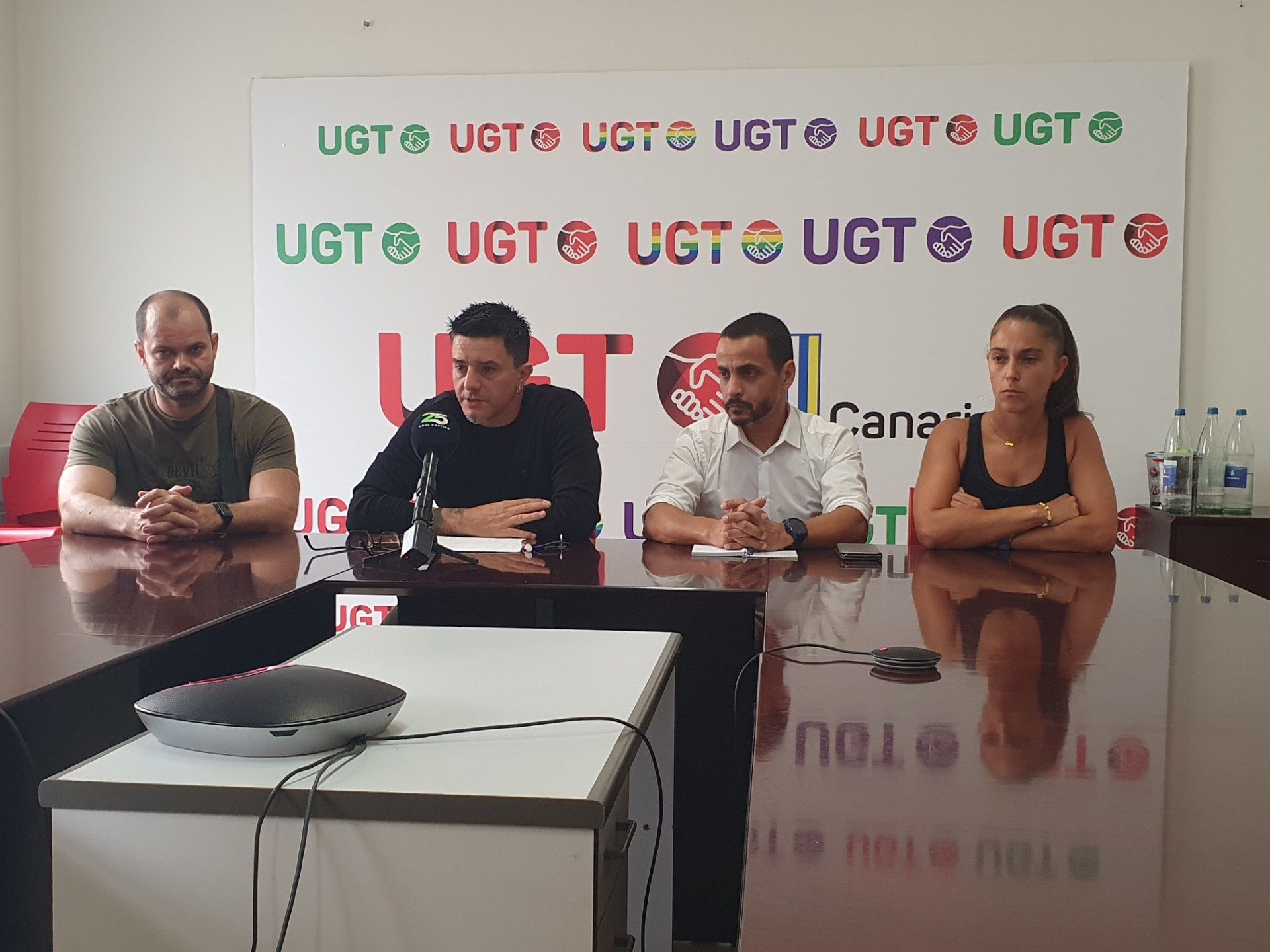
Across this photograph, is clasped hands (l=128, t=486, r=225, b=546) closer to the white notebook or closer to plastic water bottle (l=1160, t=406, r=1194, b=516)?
the white notebook

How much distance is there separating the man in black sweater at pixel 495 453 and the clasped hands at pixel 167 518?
37 cm

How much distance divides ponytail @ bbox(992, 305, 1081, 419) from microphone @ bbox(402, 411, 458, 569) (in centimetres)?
142

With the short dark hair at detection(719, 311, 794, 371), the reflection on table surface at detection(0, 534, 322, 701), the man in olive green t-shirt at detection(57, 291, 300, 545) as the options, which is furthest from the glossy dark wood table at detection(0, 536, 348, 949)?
the short dark hair at detection(719, 311, 794, 371)

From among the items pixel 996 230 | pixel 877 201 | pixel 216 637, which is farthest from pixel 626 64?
pixel 216 637

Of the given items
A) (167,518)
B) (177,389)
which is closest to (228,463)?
(177,389)

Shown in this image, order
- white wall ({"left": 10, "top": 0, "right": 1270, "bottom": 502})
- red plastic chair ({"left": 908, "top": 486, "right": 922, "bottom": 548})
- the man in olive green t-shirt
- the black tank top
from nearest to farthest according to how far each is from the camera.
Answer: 1. the black tank top
2. the man in olive green t-shirt
3. red plastic chair ({"left": 908, "top": 486, "right": 922, "bottom": 548})
4. white wall ({"left": 10, "top": 0, "right": 1270, "bottom": 502})

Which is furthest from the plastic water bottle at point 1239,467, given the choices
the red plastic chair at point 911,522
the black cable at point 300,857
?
the black cable at point 300,857

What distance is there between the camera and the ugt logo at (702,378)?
4.30 meters

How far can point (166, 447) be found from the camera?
9.77 ft

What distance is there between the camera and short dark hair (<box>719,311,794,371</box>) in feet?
9.55

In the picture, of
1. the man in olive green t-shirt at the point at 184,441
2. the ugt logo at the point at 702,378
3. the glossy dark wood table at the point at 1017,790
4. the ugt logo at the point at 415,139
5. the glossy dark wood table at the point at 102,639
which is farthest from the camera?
the ugt logo at the point at 415,139

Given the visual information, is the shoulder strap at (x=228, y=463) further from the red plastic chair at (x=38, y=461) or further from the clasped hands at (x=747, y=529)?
the red plastic chair at (x=38, y=461)

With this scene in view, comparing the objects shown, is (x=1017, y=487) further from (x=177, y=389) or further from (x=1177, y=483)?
(x=177, y=389)

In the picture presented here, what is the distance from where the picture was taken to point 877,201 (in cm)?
424
